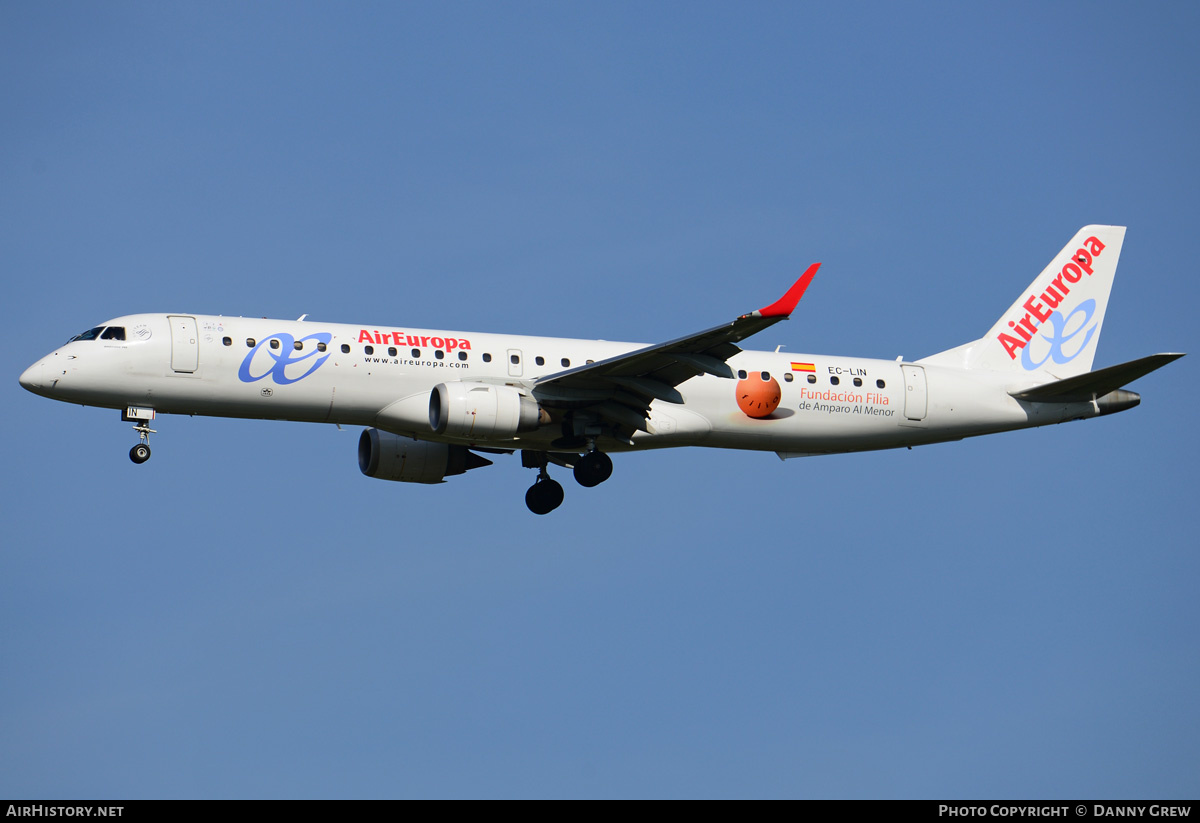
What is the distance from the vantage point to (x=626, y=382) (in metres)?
35.4

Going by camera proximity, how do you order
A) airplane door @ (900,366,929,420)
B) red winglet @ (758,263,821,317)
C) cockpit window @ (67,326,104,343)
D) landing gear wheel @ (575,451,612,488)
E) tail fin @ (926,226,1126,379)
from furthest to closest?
1. tail fin @ (926,226,1126,379)
2. airplane door @ (900,366,929,420)
3. landing gear wheel @ (575,451,612,488)
4. cockpit window @ (67,326,104,343)
5. red winglet @ (758,263,821,317)

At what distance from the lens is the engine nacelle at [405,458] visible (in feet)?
128

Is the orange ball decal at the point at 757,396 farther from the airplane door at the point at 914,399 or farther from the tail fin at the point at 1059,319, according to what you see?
the tail fin at the point at 1059,319

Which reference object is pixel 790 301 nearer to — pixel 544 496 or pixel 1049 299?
pixel 544 496

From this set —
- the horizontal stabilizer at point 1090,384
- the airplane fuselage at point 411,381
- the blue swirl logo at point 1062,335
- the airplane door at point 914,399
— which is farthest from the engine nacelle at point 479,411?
the blue swirl logo at point 1062,335

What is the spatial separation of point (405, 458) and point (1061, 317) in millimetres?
→ 19028

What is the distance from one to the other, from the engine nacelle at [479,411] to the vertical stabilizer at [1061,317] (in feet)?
45.2

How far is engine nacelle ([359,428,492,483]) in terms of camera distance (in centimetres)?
3900

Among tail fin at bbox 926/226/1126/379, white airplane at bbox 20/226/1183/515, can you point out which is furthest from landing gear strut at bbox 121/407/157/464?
tail fin at bbox 926/226/1126/379

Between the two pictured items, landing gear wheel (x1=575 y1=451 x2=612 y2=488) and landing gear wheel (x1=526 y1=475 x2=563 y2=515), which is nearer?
landing gear wheel (x1=575 y1=451 x2=612 y2=488)

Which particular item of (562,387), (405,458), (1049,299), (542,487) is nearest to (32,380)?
(405,458)

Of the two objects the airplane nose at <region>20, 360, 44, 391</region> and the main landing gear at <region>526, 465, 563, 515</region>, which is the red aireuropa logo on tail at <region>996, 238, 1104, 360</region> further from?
the airplane nose at <region>20, 360, 44, 391</region>

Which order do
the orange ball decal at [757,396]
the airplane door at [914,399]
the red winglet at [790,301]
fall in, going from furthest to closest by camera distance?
1. the airplane door at [914,399]
2. the orange ball decal at [757,396]
3. the red winglet at [790,301]

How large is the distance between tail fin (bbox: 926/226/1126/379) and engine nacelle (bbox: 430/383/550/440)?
42.7 feet
